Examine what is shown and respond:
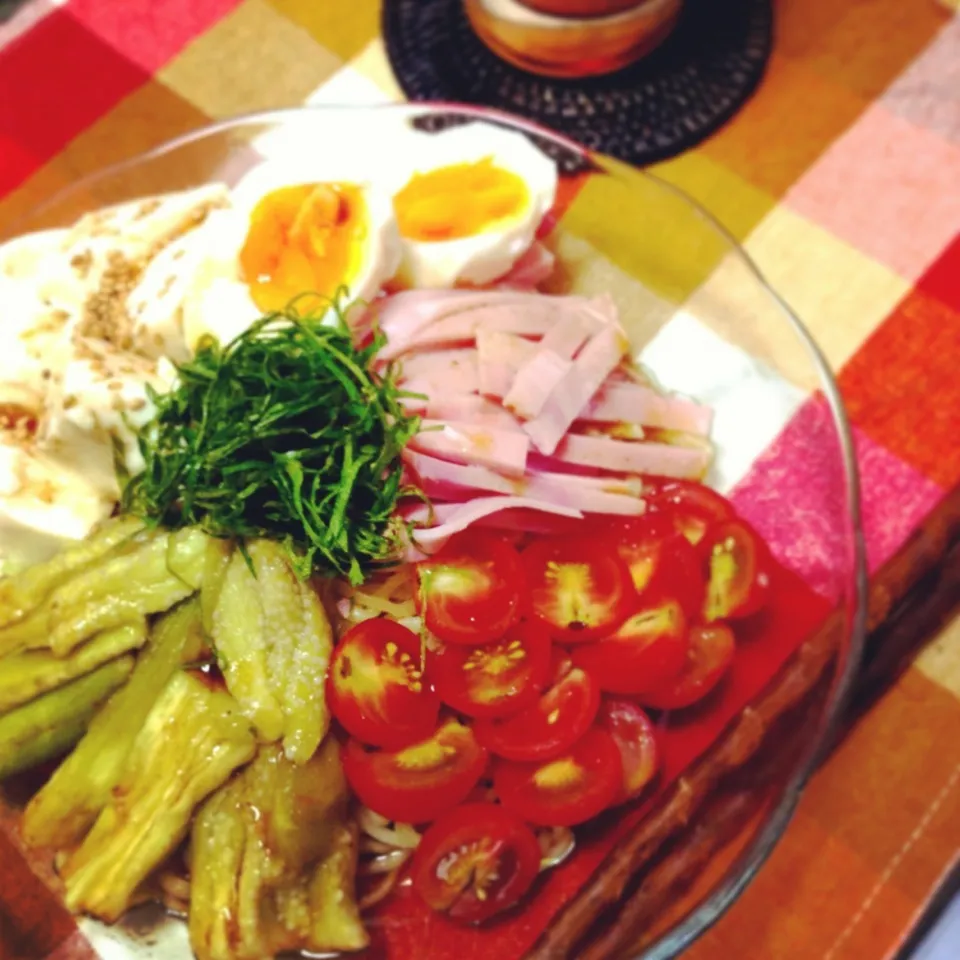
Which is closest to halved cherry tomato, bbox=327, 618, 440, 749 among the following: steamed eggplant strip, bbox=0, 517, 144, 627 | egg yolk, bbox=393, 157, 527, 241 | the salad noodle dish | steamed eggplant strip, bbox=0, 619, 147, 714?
the salad noodle dish

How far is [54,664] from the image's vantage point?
1587mm

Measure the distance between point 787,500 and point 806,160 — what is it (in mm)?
1004

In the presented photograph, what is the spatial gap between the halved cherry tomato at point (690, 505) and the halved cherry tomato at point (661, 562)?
0.04 meters

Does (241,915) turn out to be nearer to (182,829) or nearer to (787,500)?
(182,829)

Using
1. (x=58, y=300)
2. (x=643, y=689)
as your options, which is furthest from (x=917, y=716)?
(x=58, y=300)

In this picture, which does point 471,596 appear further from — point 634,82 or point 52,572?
point 634,82

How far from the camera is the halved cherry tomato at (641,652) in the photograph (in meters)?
1.61

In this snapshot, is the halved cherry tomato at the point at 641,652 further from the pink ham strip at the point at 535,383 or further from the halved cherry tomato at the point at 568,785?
the pink ham strip at the point at 535,383

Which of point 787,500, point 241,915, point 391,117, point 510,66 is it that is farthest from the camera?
point 510,66

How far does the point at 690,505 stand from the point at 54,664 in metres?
1.15

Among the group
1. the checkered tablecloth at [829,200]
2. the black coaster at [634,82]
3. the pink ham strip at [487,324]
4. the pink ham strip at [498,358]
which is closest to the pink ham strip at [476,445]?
the pink ham strip at [498,358]

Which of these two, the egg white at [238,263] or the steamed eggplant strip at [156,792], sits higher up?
the egg white at [238,263]

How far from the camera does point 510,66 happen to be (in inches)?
102

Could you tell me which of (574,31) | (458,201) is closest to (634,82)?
(574,31)
